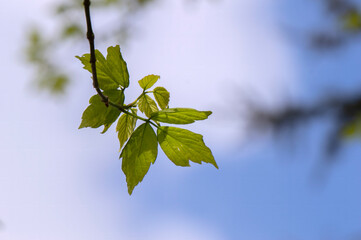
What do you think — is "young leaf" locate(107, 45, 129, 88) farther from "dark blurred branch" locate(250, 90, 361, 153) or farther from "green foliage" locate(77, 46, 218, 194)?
"dark blurred branch" locate(250, 90, 361, 153)

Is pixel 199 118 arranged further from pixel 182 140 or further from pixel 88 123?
pixel 88 123

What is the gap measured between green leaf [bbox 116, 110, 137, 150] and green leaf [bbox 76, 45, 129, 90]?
5cm

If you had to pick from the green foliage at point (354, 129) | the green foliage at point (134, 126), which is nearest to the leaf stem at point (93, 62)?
the green foliage at point (134, 126)

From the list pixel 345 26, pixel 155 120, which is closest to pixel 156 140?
pixel 155 120

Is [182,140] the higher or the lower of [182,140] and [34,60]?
the lower

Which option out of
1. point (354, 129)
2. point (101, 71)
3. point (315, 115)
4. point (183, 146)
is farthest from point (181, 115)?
point (315, 115)

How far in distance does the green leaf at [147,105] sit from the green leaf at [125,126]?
22 millimetres

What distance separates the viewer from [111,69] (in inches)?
26.3

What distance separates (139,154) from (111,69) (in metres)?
0.15

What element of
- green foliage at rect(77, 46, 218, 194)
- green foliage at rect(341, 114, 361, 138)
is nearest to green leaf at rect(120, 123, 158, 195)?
green foliage at rect(77, 46, 218, 194)

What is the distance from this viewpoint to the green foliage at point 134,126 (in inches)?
24.9

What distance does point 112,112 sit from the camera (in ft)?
2.10

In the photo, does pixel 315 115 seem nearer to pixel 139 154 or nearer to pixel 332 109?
pixel 332 109

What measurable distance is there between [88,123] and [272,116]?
15.6 feet
